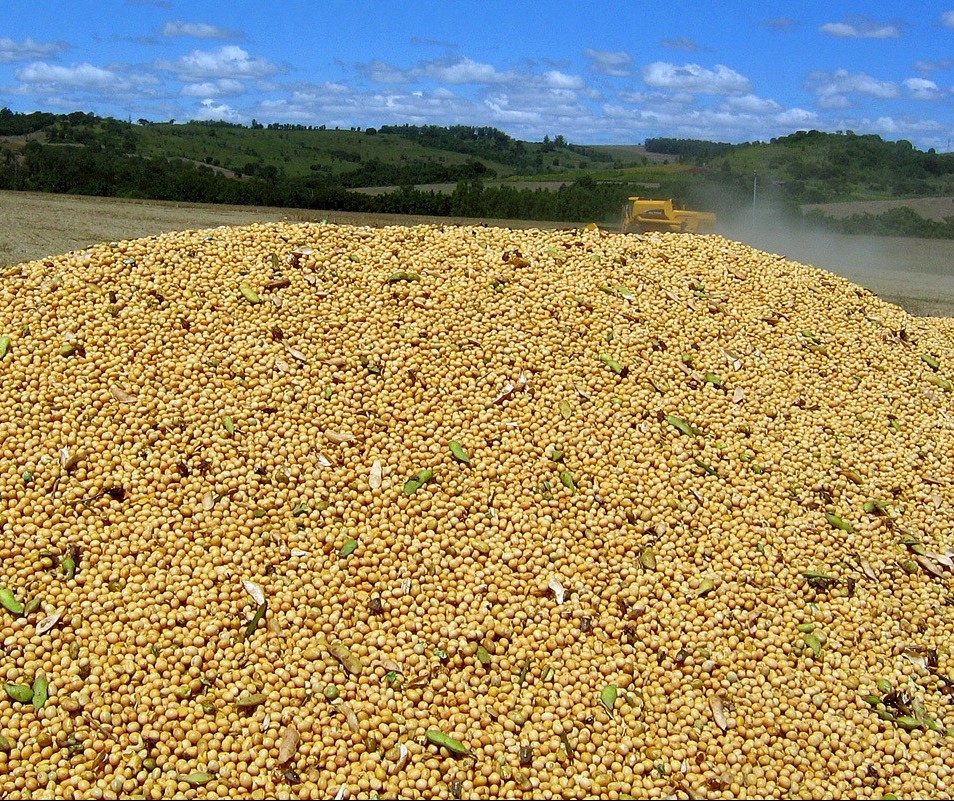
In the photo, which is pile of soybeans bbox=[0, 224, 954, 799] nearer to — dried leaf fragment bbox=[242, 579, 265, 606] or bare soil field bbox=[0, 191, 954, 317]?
dried leaf fragment bbox=[242, 579, 265, 606]

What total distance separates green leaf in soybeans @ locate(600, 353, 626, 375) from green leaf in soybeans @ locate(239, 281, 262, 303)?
2.34m

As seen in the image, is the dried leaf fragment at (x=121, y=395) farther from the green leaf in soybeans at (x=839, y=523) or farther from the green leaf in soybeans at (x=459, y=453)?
the green leaf in soybeans at (x=839, y=523)

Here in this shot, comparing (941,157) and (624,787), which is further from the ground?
(941,157)

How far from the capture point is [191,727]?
3.34m

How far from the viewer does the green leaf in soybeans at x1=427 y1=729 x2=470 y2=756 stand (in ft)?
10.9

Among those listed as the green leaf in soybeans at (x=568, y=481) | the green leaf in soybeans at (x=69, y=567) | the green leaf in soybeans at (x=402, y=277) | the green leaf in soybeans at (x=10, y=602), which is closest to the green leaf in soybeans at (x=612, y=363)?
the green leaf in soybeans at (x=568, y=481)

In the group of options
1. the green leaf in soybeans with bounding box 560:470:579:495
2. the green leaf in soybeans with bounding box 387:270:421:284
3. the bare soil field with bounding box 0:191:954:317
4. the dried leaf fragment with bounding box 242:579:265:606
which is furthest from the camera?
the bare soil field with bounding box 0:191:954:317

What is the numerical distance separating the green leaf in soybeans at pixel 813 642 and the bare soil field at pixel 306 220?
13.1 meters

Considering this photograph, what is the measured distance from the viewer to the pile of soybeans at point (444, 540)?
337 centimetres

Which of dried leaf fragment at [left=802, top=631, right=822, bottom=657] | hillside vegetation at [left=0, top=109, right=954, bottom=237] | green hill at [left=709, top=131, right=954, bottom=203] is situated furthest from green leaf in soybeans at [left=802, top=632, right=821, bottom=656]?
green hill at [left=709, top=131, right=954, bottom=203]

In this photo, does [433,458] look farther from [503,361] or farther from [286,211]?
[286,211]

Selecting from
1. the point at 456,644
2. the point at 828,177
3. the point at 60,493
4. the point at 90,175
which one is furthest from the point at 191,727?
the point at 90,175

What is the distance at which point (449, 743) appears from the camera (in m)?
3.32

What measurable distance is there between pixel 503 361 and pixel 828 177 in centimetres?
3259
